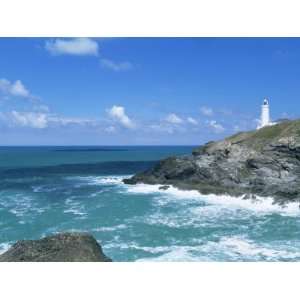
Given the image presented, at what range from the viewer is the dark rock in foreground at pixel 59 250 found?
526 inches

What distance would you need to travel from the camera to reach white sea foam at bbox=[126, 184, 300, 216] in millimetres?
30253

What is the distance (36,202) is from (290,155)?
2132 cm

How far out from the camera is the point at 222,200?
112 feet

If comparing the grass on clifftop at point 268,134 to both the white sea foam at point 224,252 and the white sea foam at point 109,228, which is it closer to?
the white sea foam at point 109,228

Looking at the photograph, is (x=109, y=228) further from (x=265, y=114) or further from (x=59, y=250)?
(x=265, y=114)

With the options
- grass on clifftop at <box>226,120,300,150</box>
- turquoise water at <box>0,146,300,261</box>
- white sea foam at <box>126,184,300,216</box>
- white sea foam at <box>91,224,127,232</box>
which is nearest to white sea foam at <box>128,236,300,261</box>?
turquoise water at <box>0,146,300,261</box>

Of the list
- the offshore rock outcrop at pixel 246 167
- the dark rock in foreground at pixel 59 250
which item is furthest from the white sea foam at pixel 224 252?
the offshore rock outcrop at pixel 246 167

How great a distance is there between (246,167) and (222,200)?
17.4 feet

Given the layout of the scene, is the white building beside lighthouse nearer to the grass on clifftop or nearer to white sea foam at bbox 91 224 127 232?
the grass on clifftop

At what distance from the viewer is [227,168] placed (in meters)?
38.8

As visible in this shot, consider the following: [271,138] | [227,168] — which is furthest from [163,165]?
[271,138]

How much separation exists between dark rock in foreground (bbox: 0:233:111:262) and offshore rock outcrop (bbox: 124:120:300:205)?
20.7 metres

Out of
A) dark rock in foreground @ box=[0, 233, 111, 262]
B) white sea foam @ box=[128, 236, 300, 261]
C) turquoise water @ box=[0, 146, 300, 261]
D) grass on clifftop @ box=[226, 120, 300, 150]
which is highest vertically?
Answer: grass on clifftop @ box=[226, 120, 300, 150]

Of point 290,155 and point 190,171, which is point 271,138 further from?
point 190,171
